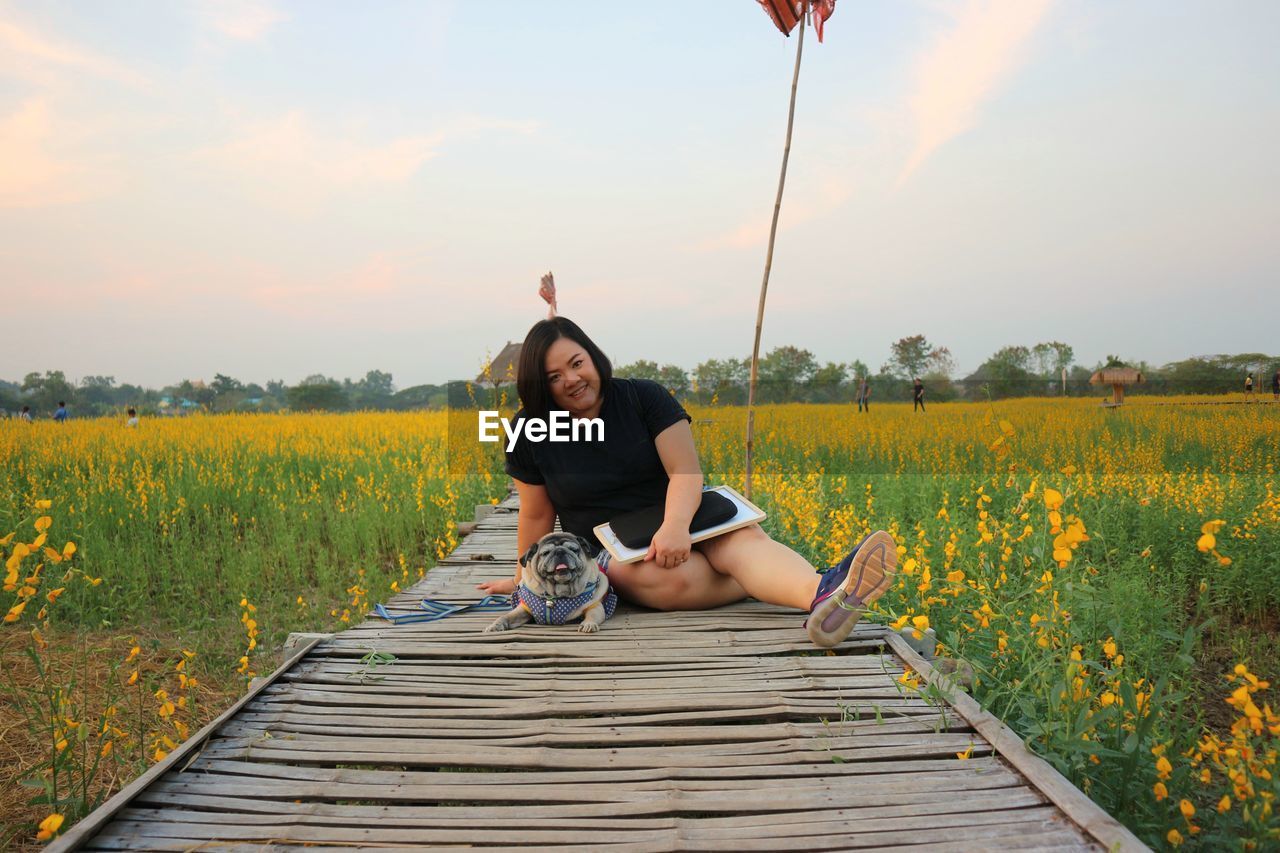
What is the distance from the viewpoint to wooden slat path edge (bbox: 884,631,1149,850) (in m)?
1.53

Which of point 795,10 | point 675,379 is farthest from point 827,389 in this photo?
point 795,10

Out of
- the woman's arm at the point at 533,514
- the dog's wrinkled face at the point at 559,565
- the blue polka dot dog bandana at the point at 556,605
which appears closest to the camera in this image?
the dog's wrinkled face at the point at 559,565

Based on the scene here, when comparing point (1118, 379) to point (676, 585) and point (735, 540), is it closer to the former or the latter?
point (735, 540)

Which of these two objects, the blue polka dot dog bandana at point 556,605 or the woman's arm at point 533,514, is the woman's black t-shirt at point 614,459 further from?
the blue polka dot dog bandana at point 556,605

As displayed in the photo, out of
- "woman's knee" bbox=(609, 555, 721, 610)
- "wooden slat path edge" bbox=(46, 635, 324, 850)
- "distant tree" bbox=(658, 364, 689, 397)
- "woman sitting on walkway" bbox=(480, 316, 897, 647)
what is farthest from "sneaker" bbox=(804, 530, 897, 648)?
"distant tree" bbox=(658, 364, 689, 397)

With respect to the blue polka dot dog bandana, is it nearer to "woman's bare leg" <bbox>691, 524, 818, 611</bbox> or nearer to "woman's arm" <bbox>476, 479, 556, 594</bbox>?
"woman's arm" <bbox>476, 479, 556, 594</bbox>

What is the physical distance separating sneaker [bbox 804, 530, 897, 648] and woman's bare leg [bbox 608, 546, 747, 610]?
2.24 ft

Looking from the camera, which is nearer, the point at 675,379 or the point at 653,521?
the point at 653,521

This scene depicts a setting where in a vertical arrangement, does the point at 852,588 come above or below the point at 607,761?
above

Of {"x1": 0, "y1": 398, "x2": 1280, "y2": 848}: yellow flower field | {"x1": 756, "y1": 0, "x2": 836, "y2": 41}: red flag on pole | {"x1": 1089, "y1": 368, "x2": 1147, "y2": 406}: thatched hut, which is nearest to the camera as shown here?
{"x1": 0, "y1": 398, "x2": 1280, "y2": 848}: yellow flower field

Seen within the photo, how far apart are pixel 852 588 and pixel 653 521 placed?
94 cm

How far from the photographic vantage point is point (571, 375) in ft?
10.2

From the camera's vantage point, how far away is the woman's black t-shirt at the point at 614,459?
3.33m

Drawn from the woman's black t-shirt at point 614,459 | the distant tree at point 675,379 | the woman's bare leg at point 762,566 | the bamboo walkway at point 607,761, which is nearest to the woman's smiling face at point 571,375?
the woman's black t-shirt at point 614,459
